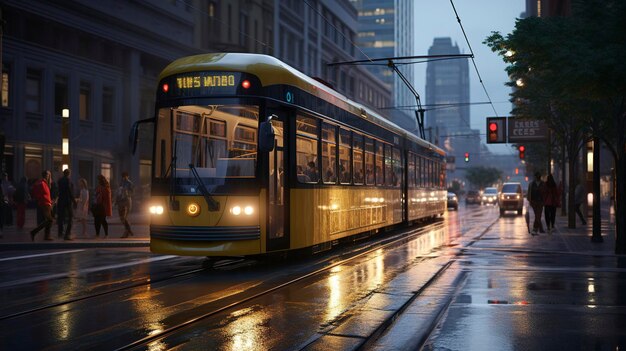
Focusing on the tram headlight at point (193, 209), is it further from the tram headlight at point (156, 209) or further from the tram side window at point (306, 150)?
the tram side window at point (306, 150)

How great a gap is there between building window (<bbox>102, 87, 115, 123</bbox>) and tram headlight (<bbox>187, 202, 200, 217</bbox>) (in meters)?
31.4

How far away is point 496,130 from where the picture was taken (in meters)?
42.4

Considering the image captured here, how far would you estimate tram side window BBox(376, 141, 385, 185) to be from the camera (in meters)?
19.6

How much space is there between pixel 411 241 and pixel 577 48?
7.15 m

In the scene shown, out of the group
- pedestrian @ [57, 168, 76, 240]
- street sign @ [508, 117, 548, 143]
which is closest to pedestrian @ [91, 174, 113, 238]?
pedestrian @ [57, 168, 76, 240]

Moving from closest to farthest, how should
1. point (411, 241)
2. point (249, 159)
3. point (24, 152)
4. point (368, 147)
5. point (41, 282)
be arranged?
point (41, 282) < point (249, 159) < point (368, 147) < point (411, 241) < point (24, 152)

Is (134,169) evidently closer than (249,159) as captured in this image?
No

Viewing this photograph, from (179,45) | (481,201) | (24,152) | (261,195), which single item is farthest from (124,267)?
(481,201)

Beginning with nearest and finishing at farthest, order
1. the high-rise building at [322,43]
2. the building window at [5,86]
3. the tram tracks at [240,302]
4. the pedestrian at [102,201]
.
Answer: the tram tracks at [240,302] < the pedestrian at [102,201] < the building window at [5,86] < the high-rise building at [322,43]

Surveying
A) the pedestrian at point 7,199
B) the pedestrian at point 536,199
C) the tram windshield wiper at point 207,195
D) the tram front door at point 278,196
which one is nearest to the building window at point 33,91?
the pedestrian at point 7,199

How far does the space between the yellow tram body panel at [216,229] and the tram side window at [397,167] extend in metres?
10.2

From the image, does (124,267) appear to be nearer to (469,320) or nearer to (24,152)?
(469,320)

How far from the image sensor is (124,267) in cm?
1366

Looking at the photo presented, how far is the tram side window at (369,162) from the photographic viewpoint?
18203 millimetres
